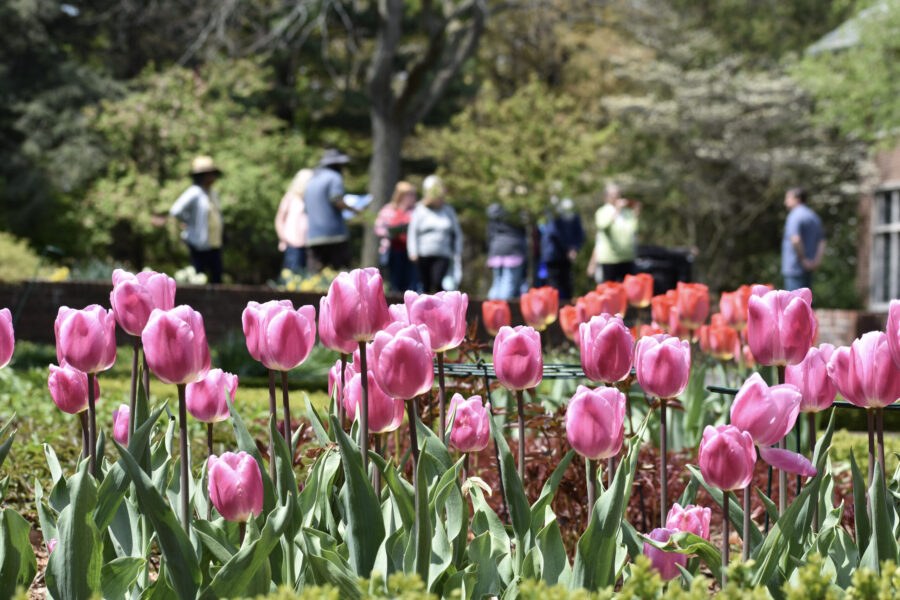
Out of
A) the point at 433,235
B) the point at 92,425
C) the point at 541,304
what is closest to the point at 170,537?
the point at 92,425

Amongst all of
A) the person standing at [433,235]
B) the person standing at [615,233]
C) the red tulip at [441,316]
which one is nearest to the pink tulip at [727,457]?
the red tulip at [441,316]

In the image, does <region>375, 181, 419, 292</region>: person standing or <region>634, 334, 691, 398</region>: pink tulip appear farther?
<region>375, 181, 419, 292</region>: person standing

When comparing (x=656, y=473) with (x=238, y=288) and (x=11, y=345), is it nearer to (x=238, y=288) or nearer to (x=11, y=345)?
(x=11, y=345)

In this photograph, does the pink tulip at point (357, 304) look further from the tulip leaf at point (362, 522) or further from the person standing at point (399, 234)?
the person standing at point (399, 234)

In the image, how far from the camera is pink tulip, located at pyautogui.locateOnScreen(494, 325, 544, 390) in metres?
2.07

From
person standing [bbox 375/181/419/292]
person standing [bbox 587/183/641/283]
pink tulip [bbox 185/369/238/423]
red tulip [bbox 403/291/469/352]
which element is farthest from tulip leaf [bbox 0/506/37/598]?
person standing [bbox 375/181/419/292]

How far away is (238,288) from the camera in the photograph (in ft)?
33.6

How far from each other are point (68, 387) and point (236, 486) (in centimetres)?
53

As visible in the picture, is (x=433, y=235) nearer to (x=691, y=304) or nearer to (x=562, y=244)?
(x=562, y=244)

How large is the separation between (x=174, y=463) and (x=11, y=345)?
1.25 feet

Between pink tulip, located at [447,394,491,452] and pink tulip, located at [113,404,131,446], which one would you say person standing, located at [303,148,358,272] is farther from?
pink tulip, located at [447,394,491,452]

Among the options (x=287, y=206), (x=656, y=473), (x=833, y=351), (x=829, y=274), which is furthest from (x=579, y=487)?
(x=829, y=274)

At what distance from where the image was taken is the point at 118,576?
193 cm

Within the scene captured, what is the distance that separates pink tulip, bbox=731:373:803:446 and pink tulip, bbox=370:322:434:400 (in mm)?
515
